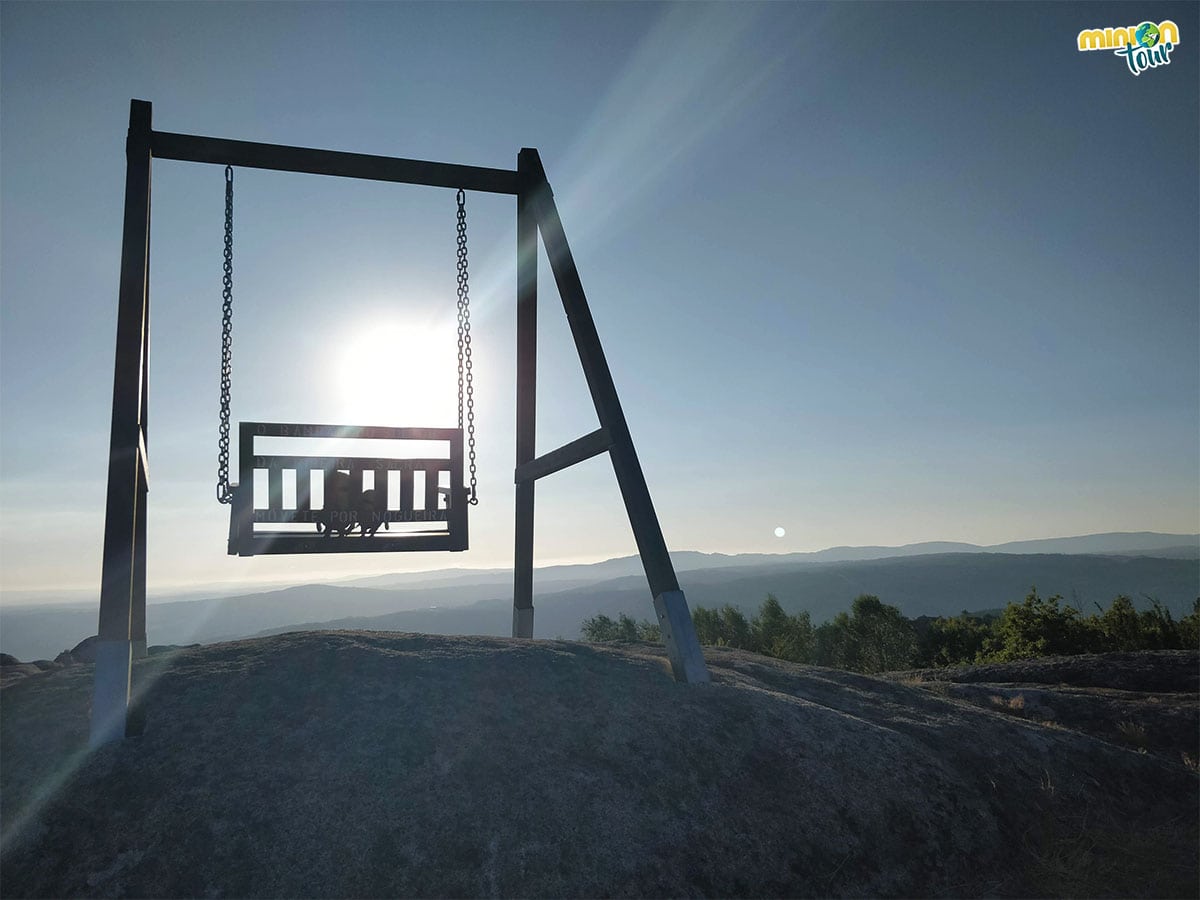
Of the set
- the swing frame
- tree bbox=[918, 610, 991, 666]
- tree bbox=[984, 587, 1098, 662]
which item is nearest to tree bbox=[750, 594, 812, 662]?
tree bbox=[918, 610, 991, 666]

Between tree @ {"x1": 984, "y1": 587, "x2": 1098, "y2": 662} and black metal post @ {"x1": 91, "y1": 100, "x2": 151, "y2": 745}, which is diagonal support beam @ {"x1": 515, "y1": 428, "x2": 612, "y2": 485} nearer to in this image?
black metal post @ {"x1": 91, "y1": 100, "x2": 151, "y2": 745}

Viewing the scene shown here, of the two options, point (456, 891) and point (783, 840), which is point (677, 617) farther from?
point (456, 891)

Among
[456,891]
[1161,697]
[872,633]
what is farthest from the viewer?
[872,633]

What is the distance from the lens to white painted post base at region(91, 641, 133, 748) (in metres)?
5.96

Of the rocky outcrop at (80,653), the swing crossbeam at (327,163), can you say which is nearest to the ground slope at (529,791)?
the rocky outcrop at (80,653)

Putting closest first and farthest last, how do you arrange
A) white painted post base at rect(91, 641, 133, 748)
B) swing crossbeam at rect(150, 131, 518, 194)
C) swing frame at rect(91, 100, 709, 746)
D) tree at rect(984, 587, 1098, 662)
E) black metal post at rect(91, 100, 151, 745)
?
white painted post base at rect(91, 641, 133, 748) → black metal post at rect(91, 100, 151, 745) → swing frame at rect(91, 100, 709, 746) → swing crossbeam at rect(150, 131, 518, 194) → tree at rect(984, 587, 1098, 662)

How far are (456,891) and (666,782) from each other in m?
1.92

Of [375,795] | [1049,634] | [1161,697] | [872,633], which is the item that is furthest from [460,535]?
[872,633]

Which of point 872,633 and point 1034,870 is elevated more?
point 1034,870

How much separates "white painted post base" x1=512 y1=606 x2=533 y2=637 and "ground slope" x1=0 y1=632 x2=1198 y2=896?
260 centimetres

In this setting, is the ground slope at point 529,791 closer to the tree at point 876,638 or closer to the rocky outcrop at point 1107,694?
the rocky outcrop at point 1107,694

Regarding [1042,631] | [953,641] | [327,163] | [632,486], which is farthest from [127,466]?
[953,641]

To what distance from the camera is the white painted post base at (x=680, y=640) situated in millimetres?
7770

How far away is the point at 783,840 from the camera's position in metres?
5.77
